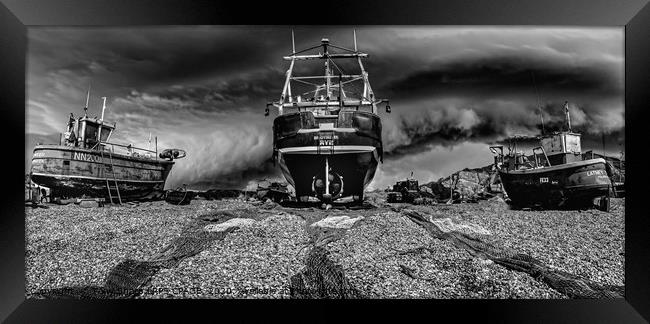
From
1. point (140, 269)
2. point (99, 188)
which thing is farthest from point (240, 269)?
point (99, 188)

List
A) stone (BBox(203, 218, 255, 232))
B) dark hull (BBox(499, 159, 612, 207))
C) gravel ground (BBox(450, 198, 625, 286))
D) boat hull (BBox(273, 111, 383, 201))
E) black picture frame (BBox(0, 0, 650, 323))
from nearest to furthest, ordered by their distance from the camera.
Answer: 1. black picture frame (BBox(0, 0, 650, 323))
2. gravel ground (BBox(450, 198, 625, 286))
3. stone (BBox(203, 218, 255, 232))
4. dark hull (BBox(499, 159, 612, 207))
5. boat hull (BBox(273, 111, 383, 201))

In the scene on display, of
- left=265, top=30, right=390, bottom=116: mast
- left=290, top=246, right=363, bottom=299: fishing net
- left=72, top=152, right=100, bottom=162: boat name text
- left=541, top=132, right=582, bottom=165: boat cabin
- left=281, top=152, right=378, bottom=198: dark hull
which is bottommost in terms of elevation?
left=290, top=246, right=363, bottom=299: fishing net

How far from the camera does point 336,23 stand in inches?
146

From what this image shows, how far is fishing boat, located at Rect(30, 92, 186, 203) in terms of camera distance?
13.8 ft

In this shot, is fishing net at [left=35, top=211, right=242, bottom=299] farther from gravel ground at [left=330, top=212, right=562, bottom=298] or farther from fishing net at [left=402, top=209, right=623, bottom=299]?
fishing net at [left=402, top=209, right=623, bottom=299]

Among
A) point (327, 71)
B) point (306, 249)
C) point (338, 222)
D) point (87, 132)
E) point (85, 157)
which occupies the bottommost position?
point (306, 249)

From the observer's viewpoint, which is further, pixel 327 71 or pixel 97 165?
pixel 97 165

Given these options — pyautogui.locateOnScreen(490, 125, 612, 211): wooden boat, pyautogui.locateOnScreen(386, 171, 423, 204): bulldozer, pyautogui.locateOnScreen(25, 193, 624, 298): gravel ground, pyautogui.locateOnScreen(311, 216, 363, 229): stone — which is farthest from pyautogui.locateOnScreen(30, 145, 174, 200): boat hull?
pyautogui.locateOnScreen(490, 125, 612, 211): wooden boat

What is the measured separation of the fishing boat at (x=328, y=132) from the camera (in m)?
4.56

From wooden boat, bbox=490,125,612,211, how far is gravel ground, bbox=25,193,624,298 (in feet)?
0.76

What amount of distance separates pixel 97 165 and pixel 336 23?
3.64 meters

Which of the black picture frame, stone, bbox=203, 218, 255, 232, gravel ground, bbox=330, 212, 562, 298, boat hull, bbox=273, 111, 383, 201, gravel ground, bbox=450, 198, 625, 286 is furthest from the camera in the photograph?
boat hull, bbox=273, 111, 383, 201

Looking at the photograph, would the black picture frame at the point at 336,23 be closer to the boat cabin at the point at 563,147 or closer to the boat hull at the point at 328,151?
the boat cabin at the point at 563,147

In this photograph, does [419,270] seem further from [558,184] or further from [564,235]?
[558,184]
